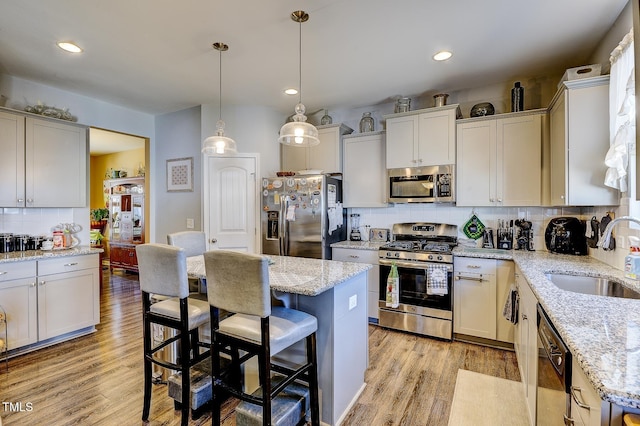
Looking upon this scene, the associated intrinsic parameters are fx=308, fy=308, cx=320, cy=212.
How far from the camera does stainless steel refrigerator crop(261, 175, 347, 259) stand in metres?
3.71

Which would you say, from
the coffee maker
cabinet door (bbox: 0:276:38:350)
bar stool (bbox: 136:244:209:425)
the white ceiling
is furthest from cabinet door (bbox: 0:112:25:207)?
the coffee maker

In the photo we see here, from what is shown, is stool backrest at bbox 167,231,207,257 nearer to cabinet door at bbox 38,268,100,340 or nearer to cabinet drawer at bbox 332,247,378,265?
cabinet door at bbox 38,268,100,340

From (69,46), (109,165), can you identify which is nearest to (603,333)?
(69,46)

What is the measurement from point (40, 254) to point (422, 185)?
158 inches

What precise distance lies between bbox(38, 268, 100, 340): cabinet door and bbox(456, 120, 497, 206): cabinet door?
4.13 meters

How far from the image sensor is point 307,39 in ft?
8.38

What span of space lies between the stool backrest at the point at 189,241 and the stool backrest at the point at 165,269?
722 millimetres

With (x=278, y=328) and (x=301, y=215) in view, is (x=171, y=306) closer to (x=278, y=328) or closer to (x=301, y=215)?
(x=278, y=328)

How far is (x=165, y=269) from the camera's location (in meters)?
1.81

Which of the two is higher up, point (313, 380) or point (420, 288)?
point (420, 288)

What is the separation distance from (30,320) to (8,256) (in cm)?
63

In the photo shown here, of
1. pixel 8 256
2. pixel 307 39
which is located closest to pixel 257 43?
pixel 307 39

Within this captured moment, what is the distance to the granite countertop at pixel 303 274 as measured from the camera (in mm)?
1697

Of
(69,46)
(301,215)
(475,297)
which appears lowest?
(475,297)
